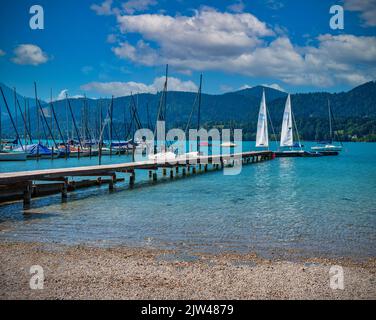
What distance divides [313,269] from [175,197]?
18.4m

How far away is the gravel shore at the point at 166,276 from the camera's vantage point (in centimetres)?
884

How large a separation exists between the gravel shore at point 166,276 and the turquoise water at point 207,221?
1.80 metres

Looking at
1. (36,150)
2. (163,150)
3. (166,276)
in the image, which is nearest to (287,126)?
(163,150)

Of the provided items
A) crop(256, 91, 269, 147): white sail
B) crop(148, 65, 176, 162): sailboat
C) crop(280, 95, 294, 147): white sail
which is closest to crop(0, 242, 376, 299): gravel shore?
crop(148, 65, 176, 162): sailboat

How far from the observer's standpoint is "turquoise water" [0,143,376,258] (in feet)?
49.1

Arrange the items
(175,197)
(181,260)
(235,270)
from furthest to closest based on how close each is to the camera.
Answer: (175,197), (181,260), (235,270)

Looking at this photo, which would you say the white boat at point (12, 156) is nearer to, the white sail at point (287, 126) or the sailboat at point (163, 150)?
the sailboat at point (163, 150)

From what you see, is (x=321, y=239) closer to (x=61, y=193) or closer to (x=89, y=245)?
(x=89, y=245)

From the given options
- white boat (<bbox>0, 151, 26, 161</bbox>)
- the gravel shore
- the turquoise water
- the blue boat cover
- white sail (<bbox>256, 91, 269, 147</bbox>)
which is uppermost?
white sail (<bbox>256, 91, 269, 147</bbox>)

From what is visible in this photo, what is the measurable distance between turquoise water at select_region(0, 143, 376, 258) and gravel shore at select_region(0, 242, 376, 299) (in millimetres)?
1798

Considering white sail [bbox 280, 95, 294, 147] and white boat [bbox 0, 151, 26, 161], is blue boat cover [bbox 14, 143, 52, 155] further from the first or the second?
white sail [bbox 280, 95, 294, 147]

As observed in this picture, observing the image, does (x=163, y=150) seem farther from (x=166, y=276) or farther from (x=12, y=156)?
(x=166, y=276)

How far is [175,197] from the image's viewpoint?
1142 inches
